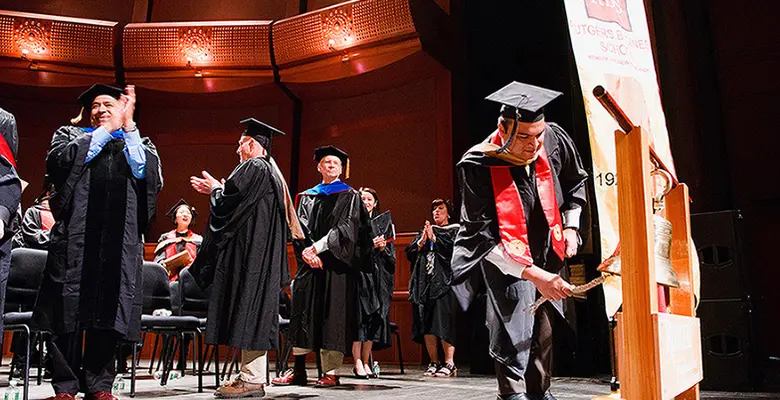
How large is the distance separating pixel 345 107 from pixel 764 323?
5685mm

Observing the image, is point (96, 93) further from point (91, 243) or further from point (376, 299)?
point (376, 299)

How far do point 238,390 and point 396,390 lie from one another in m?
1.03

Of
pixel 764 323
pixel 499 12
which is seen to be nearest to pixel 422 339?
pixel 764 323

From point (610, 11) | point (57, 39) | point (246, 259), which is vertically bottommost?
point (246, 259)

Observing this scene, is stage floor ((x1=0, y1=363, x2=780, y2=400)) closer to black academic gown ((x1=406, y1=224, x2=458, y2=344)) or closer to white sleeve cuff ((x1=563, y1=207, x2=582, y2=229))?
black academic gown ((x1=406, y1=224, x2=458, y2=344))

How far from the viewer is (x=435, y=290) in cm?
617

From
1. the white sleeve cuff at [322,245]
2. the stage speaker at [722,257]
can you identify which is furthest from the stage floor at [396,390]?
the white sleeve cuff at [322,245]

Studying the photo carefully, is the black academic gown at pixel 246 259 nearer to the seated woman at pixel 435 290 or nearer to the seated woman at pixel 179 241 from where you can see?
the seated woman at pixel 435 290

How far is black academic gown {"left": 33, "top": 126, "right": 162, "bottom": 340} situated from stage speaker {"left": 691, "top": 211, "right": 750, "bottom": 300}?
3500mm

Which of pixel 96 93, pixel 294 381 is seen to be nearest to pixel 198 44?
pixel 294 381

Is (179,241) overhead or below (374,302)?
overhead

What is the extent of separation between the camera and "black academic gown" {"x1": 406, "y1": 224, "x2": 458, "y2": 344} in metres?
6.11

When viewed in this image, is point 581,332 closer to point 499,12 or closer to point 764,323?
point 764,323

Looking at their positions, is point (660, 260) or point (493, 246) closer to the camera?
point (660, 260)
